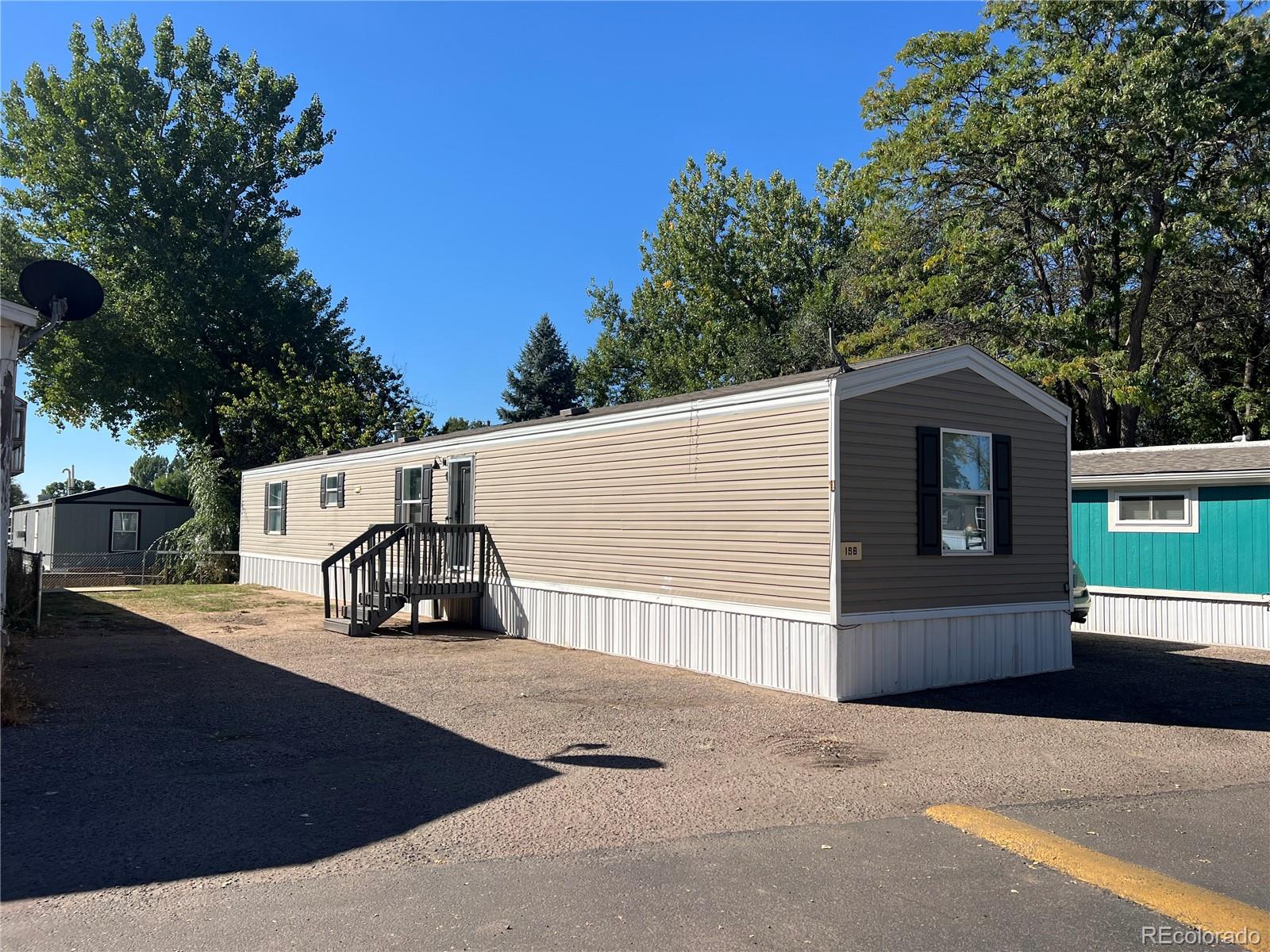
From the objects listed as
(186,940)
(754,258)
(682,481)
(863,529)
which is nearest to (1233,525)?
(863,529)

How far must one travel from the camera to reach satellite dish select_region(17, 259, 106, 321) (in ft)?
23.1

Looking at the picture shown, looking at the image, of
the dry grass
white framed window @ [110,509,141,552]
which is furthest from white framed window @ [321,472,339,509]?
white framed window @ [110,509,141,552]

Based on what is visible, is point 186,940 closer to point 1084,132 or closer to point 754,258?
point 1084,132

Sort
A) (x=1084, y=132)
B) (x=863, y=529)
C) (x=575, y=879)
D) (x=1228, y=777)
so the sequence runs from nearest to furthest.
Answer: (x=575, y=879)
(x=1228, y=777)
(x=863, y=529)
(x=1084, y=132)

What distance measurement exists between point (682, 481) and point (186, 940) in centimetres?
700

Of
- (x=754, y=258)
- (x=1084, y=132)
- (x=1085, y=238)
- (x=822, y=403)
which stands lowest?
(x=822, y=403)

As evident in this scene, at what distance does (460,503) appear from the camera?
13.7 meters

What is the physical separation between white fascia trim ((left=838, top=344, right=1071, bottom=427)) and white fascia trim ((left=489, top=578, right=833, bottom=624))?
202 centimetres

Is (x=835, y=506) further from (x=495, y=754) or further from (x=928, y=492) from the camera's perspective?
(x=495, y=754)

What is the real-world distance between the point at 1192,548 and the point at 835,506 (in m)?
7.18

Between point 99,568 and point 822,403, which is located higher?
point 822,403

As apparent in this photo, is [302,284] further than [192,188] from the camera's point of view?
Yes

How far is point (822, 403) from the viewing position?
8203mm

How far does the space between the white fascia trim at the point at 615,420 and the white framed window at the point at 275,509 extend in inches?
128
